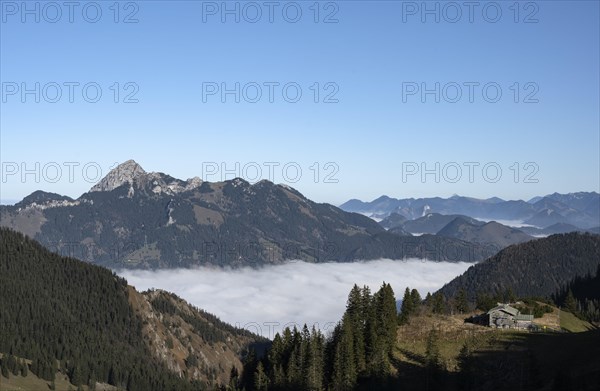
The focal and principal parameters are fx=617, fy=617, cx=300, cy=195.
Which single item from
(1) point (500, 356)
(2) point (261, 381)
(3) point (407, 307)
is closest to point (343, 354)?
(2) point (261, 381)

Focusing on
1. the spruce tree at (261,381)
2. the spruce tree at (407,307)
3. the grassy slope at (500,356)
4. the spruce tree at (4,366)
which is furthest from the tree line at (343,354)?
the spruce tree at (4,366)

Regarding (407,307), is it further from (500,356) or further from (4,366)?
(4,366)

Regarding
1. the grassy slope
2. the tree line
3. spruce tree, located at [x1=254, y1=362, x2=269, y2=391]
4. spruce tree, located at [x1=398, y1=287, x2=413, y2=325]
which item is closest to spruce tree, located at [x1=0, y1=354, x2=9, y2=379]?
the tree line

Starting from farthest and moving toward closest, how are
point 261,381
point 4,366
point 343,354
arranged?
1. point 4,366
2. point 261,381
3. point 343,354

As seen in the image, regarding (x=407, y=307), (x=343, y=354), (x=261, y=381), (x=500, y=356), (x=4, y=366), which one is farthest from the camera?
(x=4, y=366)

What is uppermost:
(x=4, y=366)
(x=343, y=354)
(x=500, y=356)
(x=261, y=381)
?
(x=500, y=356)

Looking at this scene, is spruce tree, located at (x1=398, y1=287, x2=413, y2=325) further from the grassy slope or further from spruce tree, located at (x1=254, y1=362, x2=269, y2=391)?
spruce tree, located at (x1=254, y1=362, x2=269, y2=391)

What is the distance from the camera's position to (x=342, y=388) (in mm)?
99312

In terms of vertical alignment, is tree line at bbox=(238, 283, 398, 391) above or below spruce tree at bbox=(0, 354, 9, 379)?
above

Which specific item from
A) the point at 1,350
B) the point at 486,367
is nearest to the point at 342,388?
the point at 486,367

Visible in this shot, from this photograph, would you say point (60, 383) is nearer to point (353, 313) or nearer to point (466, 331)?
point (353, 313)

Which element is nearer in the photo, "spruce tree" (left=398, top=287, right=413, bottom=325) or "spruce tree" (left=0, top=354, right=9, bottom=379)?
"spruce tree" (left=398, top=287, right=413, bottom=325)

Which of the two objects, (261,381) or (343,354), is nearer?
(343,354)

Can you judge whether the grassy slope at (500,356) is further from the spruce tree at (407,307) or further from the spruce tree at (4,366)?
the spruce tree at (4,366)
